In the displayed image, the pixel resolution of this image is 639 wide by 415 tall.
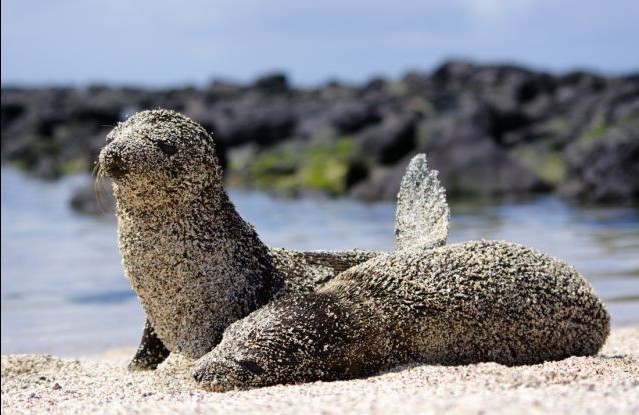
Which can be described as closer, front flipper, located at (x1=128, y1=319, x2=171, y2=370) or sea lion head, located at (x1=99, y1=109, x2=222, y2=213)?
sea lion head, located at (x1=99, y1=109, x2=222, y2=213)

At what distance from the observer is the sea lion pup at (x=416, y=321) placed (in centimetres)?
524

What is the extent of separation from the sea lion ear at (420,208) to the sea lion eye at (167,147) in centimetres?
166

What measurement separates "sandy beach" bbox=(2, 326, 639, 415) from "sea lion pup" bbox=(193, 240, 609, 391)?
0.15 m

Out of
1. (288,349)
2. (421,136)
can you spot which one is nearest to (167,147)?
(288,349)

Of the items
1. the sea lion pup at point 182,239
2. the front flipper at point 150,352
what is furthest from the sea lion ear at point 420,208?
the front flipper at point 150,352

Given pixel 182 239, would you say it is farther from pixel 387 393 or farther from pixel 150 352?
pixel 387 393

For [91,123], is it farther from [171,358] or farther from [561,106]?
[171,358]

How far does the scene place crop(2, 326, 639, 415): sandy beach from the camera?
3.96 meters

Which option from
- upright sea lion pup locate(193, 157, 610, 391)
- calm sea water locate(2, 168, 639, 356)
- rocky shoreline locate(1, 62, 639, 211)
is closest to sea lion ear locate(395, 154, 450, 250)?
upright sea lion pup locate(193, 157, 610, 391)

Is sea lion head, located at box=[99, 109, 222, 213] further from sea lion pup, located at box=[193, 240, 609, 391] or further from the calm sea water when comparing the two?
the calm sea water

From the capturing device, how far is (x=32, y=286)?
12555mm

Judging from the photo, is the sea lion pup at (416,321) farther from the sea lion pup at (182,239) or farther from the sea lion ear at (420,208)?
the sea lion ear at (420,208)

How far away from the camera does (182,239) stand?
5.73 m

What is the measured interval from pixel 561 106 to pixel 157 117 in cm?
3921
